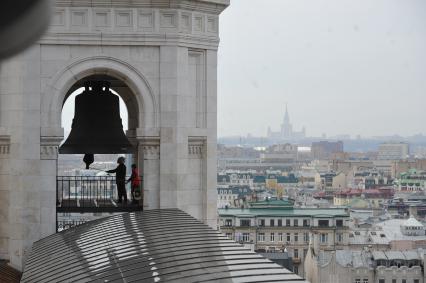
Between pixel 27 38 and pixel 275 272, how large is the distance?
6685 mm

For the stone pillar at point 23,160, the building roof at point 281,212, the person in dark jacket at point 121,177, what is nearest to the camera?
the stone pillar at point 23,160

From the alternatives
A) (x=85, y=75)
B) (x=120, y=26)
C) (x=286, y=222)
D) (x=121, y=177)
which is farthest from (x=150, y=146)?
(x=286, y=222)

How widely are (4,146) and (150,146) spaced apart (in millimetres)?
1960

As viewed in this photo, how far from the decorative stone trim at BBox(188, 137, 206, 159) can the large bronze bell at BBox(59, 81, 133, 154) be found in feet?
3.43

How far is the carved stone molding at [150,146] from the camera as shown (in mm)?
12055

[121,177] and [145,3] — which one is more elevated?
[145,3]

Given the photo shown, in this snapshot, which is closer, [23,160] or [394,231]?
[23,160]

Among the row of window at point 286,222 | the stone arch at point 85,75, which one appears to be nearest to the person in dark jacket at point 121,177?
the stone arch at point 85,75

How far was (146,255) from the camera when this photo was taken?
317 inches

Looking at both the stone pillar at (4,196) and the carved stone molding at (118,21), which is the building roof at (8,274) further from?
the carved stone molding at (118,21)

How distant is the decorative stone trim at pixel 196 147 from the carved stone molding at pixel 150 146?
587 millimetres

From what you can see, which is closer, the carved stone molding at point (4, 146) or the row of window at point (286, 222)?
the carved stone molding at point (4, 146)

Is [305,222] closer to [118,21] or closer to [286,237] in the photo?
[286,237]

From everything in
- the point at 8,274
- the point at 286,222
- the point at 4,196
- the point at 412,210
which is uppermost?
the point at 4,196
